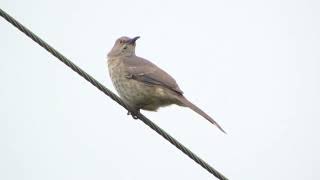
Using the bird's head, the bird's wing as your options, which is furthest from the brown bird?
the bird's head

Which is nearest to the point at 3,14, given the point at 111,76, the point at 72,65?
the point at 72,65

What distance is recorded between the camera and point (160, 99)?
26.9ft

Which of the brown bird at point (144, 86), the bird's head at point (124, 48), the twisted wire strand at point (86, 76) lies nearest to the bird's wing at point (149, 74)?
the brown bird at point (144, 86)

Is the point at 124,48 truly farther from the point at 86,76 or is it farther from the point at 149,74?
the point at 86,76

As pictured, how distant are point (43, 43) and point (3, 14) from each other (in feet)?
1.53

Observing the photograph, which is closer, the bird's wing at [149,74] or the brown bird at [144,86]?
the brown bird at [144,86]

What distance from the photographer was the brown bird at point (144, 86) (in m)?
8.13

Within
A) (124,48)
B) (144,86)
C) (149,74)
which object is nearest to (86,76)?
(144,86)

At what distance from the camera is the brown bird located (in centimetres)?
813

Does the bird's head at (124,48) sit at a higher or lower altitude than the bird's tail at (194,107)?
higher

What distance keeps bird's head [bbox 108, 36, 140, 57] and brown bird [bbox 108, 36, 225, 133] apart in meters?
0.53

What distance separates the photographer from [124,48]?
989 cm

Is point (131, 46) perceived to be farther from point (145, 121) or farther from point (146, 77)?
point (145, 121)

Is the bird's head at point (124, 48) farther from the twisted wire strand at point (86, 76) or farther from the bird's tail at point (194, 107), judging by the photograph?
the twisted wire strand at point (86, 76)
